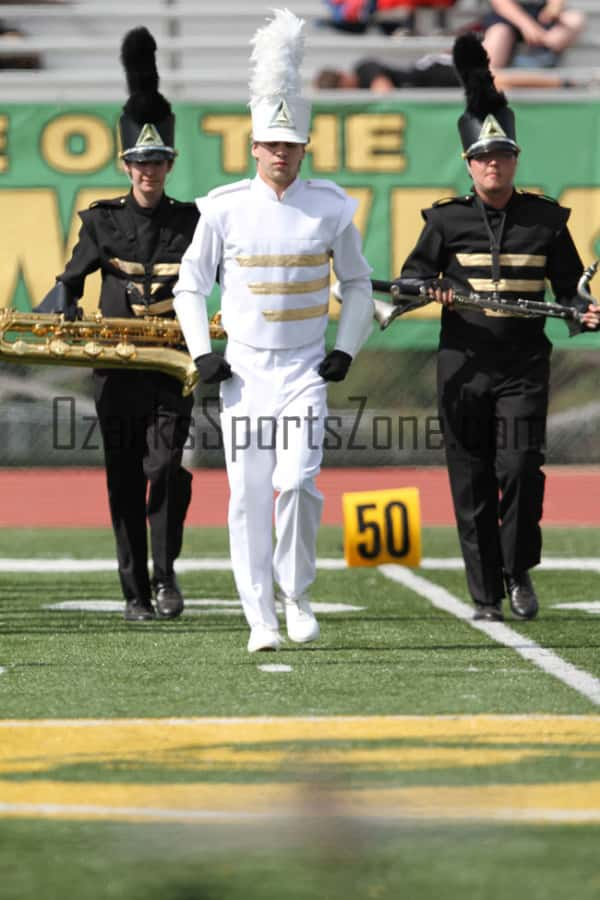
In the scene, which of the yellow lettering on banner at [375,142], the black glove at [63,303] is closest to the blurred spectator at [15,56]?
the yellow lettering on banner at [375,142]

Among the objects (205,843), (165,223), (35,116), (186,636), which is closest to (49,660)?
(186,636)

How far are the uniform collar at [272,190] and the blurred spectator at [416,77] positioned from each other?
9.72 metres

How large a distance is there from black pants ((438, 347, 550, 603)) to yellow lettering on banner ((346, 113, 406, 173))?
7.74m

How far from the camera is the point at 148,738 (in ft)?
16.7

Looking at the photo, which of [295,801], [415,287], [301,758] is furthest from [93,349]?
[295,801]

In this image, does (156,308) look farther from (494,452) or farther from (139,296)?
(494,452)

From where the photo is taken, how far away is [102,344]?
7770mm

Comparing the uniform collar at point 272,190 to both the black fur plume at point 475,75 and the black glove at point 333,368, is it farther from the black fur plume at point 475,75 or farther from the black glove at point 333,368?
the black fur plume at point 475,75

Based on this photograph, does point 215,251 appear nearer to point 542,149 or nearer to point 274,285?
point 274,285

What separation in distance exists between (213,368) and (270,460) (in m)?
0.41

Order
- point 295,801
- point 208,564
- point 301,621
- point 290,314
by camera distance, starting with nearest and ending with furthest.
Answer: point 295,801, point 290,314, point 301,621, point 208,564

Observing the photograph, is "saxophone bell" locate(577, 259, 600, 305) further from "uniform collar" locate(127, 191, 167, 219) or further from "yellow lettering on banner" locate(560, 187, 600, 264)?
"yellow lettering on banner" locate(560, 187, 600, 264)

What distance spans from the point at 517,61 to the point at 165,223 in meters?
9.40

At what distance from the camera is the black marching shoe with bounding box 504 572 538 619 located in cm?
795
